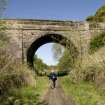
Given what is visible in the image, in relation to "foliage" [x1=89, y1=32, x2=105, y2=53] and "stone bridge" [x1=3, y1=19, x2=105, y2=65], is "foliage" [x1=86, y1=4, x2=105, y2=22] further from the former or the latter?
"stone bridge" [x1=3, y1=19, x2=105, y2=65]

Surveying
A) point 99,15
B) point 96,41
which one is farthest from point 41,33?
point 99,15

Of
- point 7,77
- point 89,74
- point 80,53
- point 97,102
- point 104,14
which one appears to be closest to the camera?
point 97,102

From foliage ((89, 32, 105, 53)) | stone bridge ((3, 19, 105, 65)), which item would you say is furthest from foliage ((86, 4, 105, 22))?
stone bridge ((3, 19, 105, 65))

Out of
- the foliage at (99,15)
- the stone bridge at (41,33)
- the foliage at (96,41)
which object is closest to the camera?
the foliage at (96,41)

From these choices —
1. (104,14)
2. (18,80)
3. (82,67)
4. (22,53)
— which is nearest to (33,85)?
(18,80)

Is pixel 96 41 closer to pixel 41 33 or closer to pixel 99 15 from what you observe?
pixel 41 33

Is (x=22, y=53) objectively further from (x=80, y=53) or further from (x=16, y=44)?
(x=80, y=53)

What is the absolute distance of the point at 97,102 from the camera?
64.5ft

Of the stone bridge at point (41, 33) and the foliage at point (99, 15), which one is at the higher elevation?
the foliage at point (99, 15)

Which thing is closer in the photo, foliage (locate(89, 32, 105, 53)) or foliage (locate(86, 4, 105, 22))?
foliage (locate(89, 32, 105, 53))

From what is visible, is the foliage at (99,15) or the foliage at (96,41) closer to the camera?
the foliage at (96,41)

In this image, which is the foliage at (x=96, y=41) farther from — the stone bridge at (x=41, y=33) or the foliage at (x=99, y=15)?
the foliage at (x=99, y=15)

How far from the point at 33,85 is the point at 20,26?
→ 13.5 metres

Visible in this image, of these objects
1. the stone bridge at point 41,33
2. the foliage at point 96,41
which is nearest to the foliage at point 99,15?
the foliage at point 96,41
